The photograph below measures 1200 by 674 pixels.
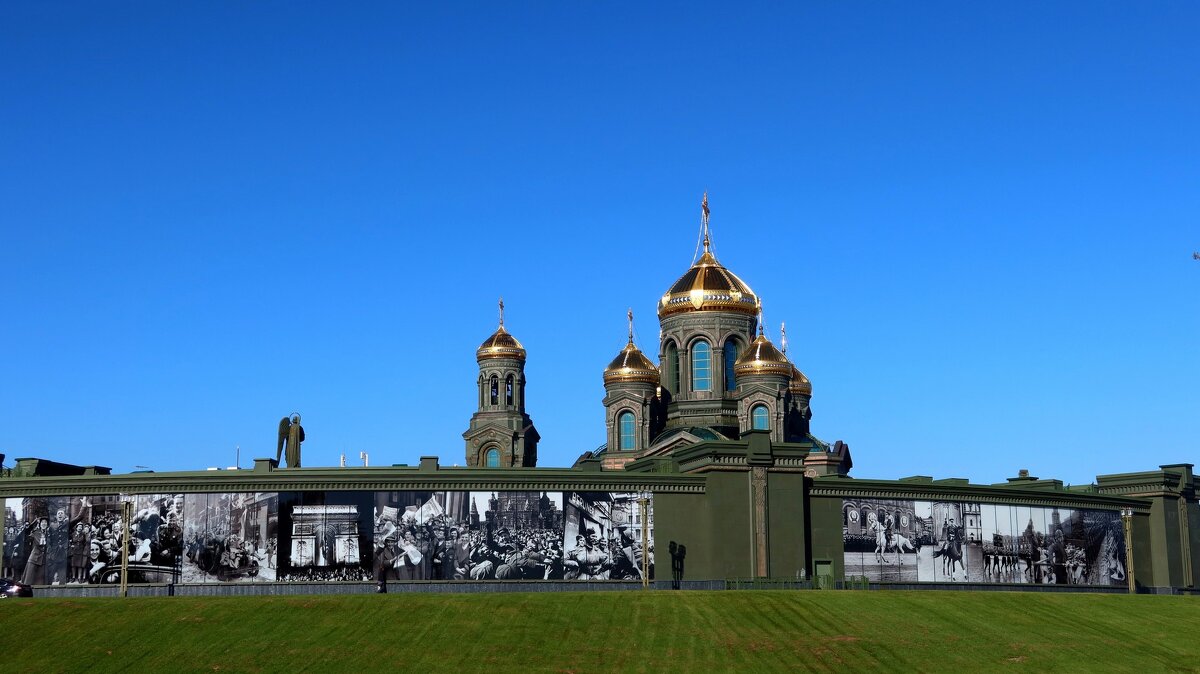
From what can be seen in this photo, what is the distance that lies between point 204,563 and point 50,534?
7.72 metres

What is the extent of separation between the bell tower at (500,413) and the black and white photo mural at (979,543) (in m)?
37.7

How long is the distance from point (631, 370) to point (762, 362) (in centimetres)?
943

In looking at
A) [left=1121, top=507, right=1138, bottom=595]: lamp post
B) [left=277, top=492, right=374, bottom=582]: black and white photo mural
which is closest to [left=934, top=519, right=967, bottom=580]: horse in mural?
[left=1121, top=507, right=1138, bottom=595]: lamp post

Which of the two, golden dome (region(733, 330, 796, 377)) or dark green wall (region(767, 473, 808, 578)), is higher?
golden dome (region(733, 330, 796, 377))

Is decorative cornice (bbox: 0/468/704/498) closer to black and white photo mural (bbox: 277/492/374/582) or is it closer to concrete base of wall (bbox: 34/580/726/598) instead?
black and white photo mural (bbox: 277/492/374/582)

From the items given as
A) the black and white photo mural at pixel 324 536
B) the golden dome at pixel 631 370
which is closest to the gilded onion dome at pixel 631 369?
the golden dome at pixel 631 370

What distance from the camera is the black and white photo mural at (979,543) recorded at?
241ft

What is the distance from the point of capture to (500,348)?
4279 inches

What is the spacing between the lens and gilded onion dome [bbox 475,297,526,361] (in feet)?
356

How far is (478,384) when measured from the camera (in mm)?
109438

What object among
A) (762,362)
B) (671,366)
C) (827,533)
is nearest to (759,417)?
(762,362)

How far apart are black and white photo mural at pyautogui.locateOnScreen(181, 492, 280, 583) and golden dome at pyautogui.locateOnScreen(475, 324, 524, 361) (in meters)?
42.2

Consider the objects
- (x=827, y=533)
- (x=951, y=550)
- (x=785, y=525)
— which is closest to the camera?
(x=785, y=525)

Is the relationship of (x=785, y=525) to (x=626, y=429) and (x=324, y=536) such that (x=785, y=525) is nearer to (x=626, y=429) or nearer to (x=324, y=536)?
(x=324, y=536)
